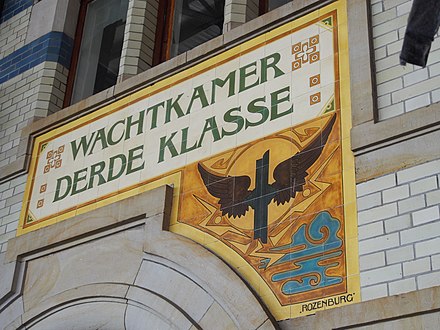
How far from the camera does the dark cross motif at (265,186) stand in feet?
20.3

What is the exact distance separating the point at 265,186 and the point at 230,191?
0.31m

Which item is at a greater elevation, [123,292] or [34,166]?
[34,166]

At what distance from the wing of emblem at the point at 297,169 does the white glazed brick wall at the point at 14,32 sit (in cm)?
425

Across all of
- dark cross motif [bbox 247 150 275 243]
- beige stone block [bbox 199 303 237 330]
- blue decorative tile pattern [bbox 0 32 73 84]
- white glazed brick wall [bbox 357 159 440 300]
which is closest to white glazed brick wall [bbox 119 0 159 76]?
blue decorative tile pattern [bbox 0 32 73 84]

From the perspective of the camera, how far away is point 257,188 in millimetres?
6379

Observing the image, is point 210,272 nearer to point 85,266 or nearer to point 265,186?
point 265,186

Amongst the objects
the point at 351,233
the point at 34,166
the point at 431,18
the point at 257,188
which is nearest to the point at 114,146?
the point at 34,166

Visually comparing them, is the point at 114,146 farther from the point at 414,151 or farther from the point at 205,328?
the point at 414,151

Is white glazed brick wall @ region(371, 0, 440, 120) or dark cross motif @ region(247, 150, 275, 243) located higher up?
white glazed brick wall @ region(371, 0, 440, 120)

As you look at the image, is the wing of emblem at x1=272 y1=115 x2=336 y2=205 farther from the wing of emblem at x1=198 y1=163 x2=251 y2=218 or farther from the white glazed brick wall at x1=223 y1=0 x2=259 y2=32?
the white glazed brick wall at x1=223 y1=0 x2=259 y2=32

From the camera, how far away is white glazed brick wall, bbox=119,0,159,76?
322 inches

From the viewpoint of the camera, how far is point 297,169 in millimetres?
6238

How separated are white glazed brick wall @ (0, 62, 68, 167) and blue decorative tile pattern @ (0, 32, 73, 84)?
0.27 feet

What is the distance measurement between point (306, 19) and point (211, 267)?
2.08m
